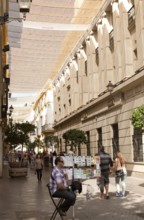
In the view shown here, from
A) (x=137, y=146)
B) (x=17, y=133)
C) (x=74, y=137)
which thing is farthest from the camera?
(x=17, y=133)

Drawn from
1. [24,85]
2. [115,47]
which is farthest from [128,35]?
[24,85]

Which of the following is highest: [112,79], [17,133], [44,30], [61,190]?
[44,30]

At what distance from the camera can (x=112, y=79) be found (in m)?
24.8

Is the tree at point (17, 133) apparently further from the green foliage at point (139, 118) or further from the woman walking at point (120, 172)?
the woman walking at point (120, 172)

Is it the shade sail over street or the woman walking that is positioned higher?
the shade sail over street

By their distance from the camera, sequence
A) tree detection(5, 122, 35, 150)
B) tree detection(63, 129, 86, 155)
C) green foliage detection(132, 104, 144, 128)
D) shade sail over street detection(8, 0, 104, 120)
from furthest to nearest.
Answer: tree detection(5, 122, 35, 150) → tree detection(63, 129, 86, 155) → shade sail over street detection(8, 0, 104, 120) → green foliage detection(132, 104, 144, 128)

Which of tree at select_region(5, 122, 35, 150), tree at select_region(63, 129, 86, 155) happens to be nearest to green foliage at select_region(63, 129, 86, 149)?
tree at select_region(63, 129, 86, 155)

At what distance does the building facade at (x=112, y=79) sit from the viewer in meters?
19.6

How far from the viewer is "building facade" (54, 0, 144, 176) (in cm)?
1956

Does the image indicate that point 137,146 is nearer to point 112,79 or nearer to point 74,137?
point 112,79

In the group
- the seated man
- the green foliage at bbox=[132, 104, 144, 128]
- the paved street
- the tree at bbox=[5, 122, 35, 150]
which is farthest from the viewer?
the tree at bbox=[5, 122, 35, 150]

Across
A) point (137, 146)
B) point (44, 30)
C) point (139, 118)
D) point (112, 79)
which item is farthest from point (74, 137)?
point (139, 118)

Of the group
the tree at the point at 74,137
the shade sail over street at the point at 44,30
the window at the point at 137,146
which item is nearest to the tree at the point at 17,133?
the shade sail over street at the point at 44,30

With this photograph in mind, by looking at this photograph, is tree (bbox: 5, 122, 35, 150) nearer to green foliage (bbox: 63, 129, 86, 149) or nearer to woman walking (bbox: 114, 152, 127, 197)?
green foliage (bbox: 63, 129, 86, 149)
